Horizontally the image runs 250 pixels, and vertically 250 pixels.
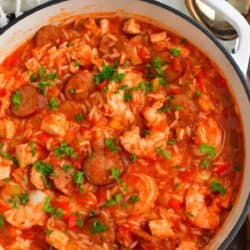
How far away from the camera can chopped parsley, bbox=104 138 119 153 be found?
373 cm

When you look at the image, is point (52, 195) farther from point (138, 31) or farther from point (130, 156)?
point (138, 31)

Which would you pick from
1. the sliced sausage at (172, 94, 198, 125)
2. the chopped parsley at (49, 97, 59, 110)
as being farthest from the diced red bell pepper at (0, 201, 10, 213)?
the sliced sausage at (172, 94, 198, 125)

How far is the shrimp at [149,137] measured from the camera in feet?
12.0

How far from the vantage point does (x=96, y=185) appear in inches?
146

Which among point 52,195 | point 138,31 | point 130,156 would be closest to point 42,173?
point 52,195

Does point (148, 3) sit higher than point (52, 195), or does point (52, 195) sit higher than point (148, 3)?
point (148, 3)

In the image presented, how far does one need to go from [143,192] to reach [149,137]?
0.29 m

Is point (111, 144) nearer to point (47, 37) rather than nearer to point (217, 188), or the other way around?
point (217, 188)

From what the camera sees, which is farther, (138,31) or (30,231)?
(138,31)

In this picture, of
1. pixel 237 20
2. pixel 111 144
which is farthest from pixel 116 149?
pixel 237 20

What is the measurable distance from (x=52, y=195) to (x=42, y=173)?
0.43ft

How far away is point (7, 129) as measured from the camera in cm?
381

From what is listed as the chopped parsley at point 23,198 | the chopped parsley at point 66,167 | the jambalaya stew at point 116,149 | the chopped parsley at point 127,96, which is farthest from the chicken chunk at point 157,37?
the chopped parsley at point 23,198

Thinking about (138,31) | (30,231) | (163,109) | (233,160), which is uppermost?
(138,31)
